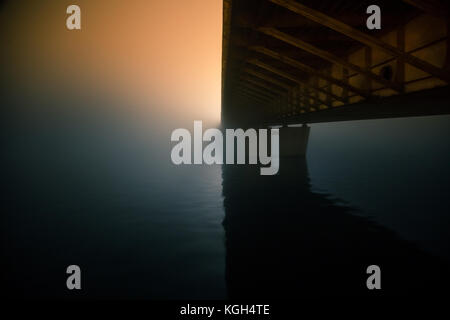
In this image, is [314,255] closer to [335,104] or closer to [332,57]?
[332,57]

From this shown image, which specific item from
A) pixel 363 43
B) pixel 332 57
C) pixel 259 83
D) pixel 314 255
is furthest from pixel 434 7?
pixel 259 83

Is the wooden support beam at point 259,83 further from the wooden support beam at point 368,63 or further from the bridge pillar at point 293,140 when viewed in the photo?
the wooden support beam at point 368,63

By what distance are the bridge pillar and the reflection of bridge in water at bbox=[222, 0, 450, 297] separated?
55.9 feet

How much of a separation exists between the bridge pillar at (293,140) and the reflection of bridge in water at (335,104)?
671 inches

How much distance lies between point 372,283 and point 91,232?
27.0ft

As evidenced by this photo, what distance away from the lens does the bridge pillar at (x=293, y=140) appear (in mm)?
31297

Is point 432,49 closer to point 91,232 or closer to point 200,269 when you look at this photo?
point 200,269

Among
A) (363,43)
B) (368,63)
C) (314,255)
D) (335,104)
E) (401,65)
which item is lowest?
(314,255)

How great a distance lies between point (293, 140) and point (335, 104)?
17986mm

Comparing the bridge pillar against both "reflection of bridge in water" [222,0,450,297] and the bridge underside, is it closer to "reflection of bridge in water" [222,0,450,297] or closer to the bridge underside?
"reflection of bridge in water" [222,0,450,297]

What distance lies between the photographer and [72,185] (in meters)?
18.5

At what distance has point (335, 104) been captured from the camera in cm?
1434

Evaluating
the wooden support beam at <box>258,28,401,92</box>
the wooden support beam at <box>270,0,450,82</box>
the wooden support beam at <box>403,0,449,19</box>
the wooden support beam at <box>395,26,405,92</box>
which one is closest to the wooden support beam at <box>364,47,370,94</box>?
the wooden support beam at <box>258,28,401,92</box>

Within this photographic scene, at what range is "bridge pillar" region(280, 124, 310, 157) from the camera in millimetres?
31297
